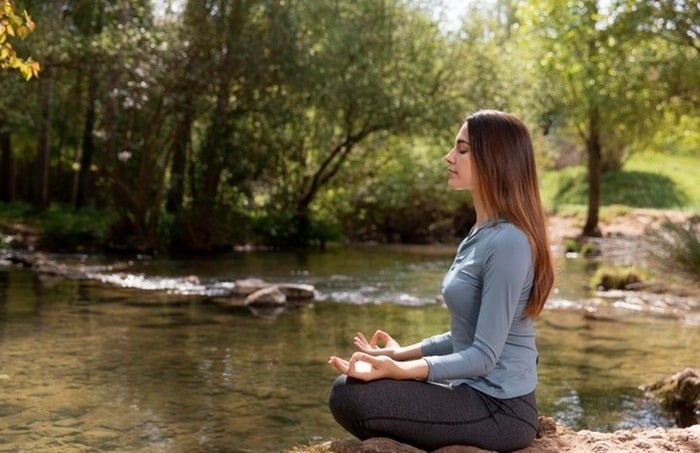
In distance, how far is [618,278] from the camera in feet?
70.0

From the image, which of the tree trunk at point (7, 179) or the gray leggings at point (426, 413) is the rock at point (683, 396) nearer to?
the gray leggings at point (426, 413)

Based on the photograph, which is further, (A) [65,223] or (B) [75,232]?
(A) [65,223]

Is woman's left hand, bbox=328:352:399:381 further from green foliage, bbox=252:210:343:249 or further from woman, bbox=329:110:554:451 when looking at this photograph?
green foliage, bbox=252:210:343:249

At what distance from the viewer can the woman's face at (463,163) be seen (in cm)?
457

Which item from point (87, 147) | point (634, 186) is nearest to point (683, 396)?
point (87, 147)

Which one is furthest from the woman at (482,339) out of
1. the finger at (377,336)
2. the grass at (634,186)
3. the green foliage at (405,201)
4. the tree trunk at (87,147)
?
the grass at (634,186)

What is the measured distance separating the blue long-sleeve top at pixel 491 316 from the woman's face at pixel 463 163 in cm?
23

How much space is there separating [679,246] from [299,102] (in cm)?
1681

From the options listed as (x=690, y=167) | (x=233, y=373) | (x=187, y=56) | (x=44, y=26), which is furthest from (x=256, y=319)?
(x=690, y=167)

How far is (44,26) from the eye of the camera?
22406 mm

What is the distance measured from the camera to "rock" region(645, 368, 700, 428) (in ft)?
31.7

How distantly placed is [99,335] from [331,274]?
32.9 feet

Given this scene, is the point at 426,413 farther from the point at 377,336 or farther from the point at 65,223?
the point at 65,223

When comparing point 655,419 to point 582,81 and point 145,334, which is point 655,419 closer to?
point 145,334
